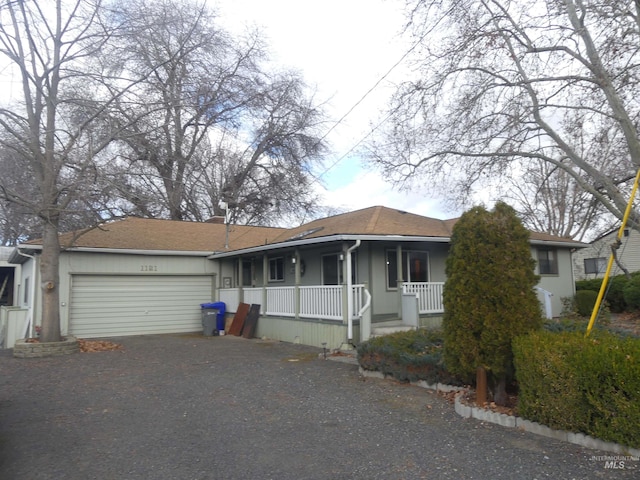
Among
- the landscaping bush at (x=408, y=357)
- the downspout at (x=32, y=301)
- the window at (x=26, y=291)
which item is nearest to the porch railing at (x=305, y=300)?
the landscaping bush at (x=408, y=357)

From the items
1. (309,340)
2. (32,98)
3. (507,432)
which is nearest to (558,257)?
(309,340)

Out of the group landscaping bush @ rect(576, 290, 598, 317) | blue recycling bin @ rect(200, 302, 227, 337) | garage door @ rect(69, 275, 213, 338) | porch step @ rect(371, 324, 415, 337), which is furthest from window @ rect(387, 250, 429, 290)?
garage door @ rect(69, 275, 213, 338)

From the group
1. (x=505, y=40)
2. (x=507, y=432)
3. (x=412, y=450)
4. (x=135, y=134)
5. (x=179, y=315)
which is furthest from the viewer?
(x=179, y=315)

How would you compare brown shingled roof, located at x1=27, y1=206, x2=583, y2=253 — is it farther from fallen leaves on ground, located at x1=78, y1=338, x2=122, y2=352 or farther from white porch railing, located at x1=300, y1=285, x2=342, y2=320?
fallen leaves on ground, located at x1=78, y1=338, x2=122, y2=352

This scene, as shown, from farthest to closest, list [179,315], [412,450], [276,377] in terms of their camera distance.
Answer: [179,315]
[276,377]
[412,450]

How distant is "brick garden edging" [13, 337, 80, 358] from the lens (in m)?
11.3

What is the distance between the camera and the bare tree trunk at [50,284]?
39.3 feet

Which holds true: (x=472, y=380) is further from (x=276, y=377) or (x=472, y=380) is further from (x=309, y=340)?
(x=309, y=340)

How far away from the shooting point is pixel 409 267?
13477 mm

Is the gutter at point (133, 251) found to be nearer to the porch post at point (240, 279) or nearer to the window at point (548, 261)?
the porch post at point (240, 279)

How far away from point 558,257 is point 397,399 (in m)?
13.0

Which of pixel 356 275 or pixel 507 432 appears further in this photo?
pixel 356 275

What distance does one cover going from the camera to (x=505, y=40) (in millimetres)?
11445

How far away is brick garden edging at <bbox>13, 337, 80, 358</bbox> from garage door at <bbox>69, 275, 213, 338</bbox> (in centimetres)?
304
